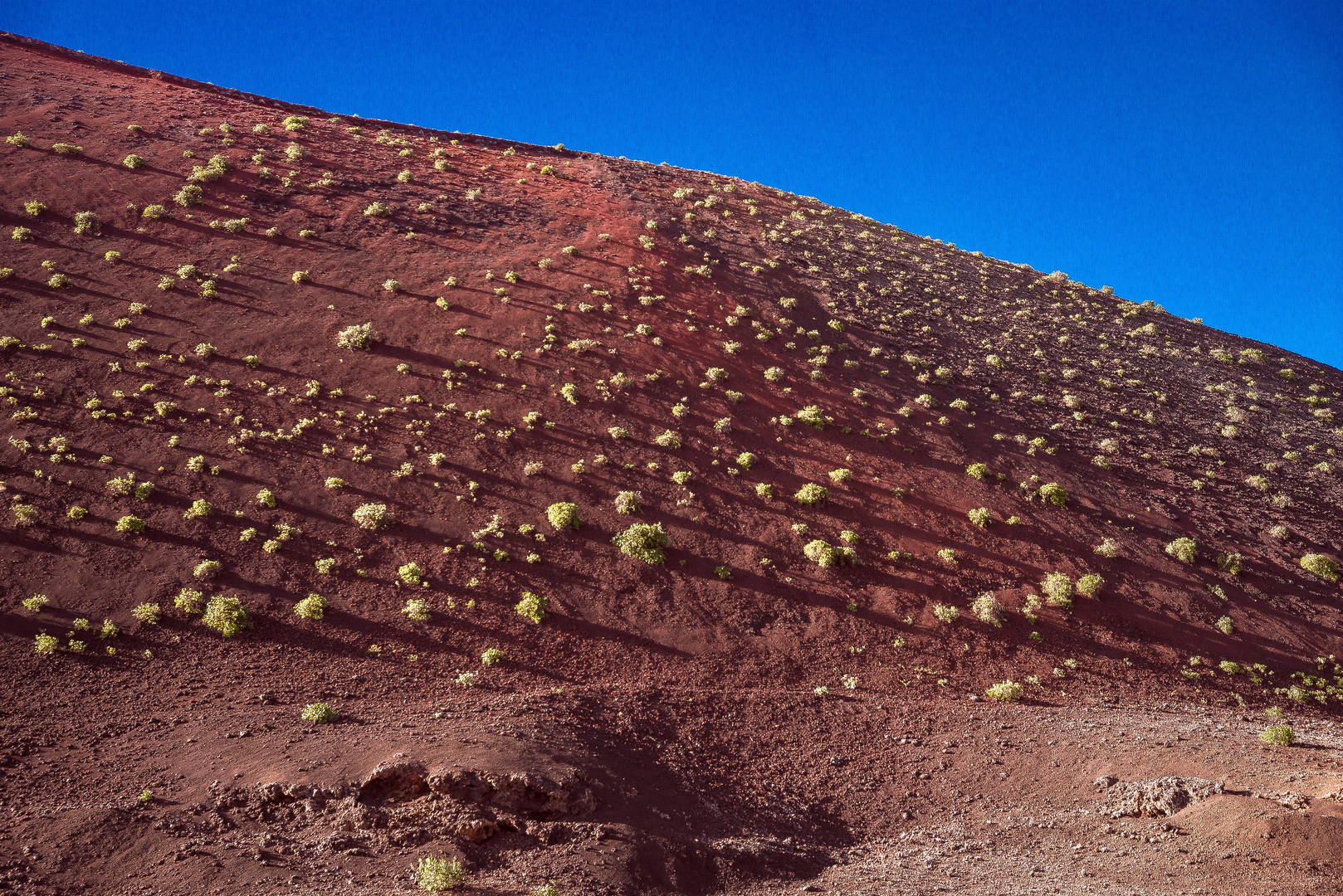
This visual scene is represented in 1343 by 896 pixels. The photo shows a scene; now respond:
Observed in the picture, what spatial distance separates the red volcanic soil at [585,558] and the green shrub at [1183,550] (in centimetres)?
20

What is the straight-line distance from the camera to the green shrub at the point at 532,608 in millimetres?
18953

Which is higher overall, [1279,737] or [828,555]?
[828,555]

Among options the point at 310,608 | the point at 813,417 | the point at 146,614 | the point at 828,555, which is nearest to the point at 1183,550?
the point at 828,555

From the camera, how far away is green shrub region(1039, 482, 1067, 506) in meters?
27.5

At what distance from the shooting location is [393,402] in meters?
25.2

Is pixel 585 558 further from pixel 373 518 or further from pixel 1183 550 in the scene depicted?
pixel 1183 550

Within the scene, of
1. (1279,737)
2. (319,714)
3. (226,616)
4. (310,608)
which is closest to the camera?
(319,714)

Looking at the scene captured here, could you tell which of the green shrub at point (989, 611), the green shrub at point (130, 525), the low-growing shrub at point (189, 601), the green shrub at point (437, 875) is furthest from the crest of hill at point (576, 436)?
the green shrub at point (437, 875)

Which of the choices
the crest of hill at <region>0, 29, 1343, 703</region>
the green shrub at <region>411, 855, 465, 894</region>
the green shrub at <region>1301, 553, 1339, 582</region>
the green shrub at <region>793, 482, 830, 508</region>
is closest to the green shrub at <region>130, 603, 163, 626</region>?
the crest of hill at <region>0, 29, 1343, 703</region>

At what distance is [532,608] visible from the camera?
1906 cm

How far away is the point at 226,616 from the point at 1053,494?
93.1ft

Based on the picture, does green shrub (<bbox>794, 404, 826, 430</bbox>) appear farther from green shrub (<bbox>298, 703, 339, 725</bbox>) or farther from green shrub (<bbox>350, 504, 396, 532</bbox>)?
green shrub (<bbox>298, 703, 339, 725</bbox>)

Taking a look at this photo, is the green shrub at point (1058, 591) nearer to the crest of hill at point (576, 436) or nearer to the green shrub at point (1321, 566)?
the crest of hill at point (576, 436)

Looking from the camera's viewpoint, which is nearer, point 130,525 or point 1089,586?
point 130,525
